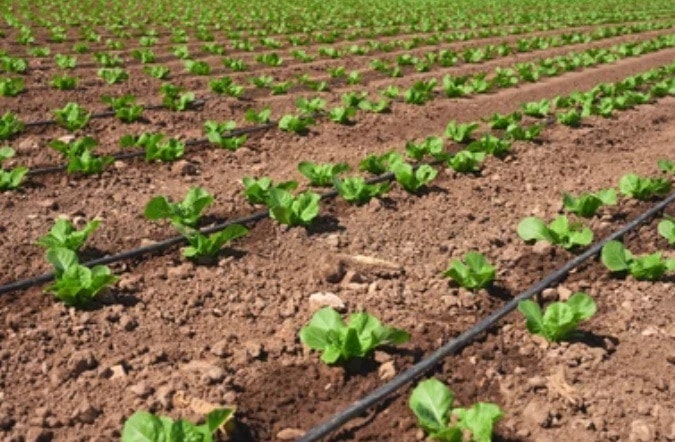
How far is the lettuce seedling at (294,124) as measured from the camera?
7414 mm

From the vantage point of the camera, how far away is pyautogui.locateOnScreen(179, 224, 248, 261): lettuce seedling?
438cm

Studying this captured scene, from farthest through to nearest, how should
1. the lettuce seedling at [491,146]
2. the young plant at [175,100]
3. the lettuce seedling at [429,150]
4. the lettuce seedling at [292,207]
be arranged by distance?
the young plant at [175,100] < the lettuce seedling at [491,146] < the lettuce seedling at [429,150] < the lettuce seedling at [292,207]

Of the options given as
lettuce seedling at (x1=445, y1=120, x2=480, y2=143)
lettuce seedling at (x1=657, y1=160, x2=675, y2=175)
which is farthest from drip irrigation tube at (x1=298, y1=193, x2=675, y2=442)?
lettuce seedling at (x1=445, y1=120, x2=480, y2=143)

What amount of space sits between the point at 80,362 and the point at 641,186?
15.6ft

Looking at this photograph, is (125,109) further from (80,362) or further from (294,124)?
(80,362)

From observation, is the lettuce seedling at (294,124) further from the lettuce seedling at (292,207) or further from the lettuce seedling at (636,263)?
the lettuce seedling at (636,263)

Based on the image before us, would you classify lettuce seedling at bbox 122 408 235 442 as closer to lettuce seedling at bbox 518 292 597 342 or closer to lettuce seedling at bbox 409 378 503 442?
lettuce seedling at bbox 409 378 503 442

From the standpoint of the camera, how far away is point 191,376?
10.7 feet

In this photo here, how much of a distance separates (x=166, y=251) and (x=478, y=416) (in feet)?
8.37

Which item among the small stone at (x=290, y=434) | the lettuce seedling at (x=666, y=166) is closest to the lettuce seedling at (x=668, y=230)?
the lettuce seedling at (x=666, y=166)

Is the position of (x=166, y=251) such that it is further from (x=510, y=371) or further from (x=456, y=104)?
(x=456, y=104)

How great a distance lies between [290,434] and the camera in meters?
2.95

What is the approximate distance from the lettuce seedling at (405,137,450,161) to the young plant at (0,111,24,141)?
401 centimetres

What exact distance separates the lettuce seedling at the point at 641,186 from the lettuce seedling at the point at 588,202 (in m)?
0.44
